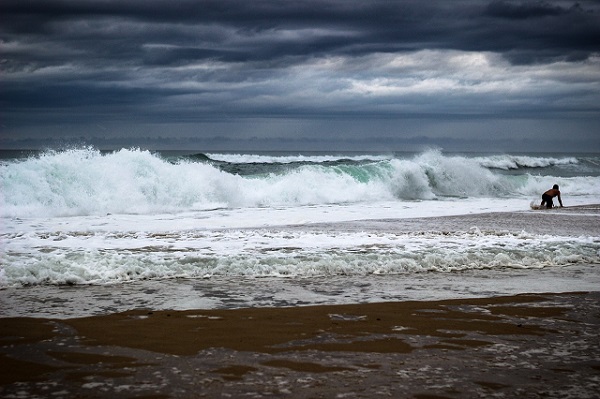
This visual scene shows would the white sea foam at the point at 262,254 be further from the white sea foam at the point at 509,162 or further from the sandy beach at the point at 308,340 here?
Result: the white sea foam at the point at 509,162

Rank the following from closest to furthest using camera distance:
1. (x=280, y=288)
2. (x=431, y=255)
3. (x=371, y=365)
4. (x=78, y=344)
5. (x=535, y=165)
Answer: (x=371, y=365) → (x=78, y=344) → (x=280, y=288) → (x=431, y=255) → (x=535, y=165)

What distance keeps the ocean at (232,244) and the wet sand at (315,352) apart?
75cm

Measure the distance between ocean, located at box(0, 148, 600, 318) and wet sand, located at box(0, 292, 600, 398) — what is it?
75cm

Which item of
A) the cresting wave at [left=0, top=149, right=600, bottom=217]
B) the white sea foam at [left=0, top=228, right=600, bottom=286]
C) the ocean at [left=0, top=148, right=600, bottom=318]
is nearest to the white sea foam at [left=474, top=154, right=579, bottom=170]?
the cresting wave at [left=0, top=149, right=600, bottom=217]

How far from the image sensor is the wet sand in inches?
168

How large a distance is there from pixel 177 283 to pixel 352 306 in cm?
247

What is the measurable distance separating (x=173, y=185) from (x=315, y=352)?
16950 millimetres

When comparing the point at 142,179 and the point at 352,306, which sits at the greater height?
the point at 142,179

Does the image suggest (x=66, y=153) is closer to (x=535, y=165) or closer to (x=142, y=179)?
(x=142, y=179)

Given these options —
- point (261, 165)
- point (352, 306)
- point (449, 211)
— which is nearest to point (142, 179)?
point (449, 211)

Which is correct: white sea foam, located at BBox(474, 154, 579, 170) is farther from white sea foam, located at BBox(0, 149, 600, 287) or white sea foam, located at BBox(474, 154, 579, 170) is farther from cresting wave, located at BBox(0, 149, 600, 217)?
white sea foam, located at BBox(0, 149, 600, 287)

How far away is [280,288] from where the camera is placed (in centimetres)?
786

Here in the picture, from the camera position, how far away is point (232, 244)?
10859 mm

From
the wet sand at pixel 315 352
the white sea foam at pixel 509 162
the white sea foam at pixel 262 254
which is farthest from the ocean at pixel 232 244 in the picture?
the white sea foam at pixel 509 162
